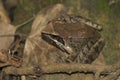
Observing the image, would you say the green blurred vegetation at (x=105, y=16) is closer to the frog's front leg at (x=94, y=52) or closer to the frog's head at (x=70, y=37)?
the frog's front leg at (x=94, y=52)

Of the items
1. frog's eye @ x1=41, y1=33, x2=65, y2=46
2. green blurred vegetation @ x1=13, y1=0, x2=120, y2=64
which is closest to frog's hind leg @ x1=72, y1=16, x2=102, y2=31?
green blurred vegetation @ x1=13, y1=0, x2=120, y2=64

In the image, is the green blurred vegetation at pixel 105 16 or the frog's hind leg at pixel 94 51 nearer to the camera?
the frog's hind leg at pixel 94 51

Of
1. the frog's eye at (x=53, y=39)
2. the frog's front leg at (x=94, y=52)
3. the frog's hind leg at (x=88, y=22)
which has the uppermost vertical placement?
the frog's hind leg at (x=88, y=22)

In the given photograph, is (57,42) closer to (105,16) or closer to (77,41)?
(77,41)

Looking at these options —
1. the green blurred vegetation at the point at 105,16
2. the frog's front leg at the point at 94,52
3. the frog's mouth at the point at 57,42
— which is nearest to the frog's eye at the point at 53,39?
the frog's mouth at the point at 57,42

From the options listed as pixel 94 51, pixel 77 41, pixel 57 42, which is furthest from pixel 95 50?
pixel 57 42

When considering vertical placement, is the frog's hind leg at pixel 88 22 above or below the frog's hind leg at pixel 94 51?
above
